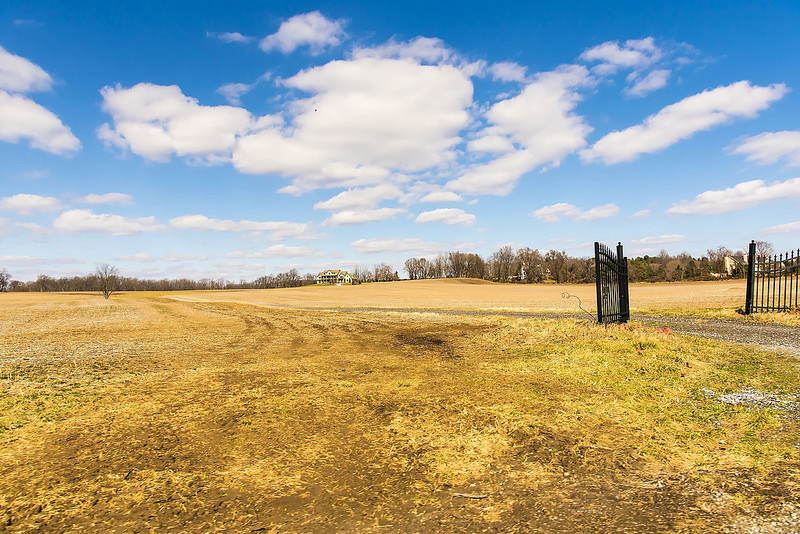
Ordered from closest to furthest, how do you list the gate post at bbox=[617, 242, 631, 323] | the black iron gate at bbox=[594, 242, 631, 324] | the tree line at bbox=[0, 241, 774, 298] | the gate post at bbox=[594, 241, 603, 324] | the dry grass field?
the dry grass field → the gate post at bbox=[594, 241, 603, 324] → the black iron gate at bbox=[594, 242, 631, 324] → the gate post at bbox=[617, 242, 631, 323] → the tree line at bbox=[0, 241, 774, 298]

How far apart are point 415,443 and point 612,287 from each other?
35.5 ft

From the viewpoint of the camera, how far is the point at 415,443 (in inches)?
199

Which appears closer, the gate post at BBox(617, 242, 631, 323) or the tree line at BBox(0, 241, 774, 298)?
the gate post at BBox(617, 242, 631, 323)

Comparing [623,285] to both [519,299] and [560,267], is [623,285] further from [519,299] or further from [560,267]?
[560,267]

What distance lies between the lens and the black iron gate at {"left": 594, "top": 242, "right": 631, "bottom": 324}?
12.3m

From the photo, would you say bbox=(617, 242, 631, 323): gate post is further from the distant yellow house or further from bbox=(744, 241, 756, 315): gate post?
the distant yellow house

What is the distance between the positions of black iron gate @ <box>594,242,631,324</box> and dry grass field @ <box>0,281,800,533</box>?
258cm

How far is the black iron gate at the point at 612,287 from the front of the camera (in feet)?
40.5

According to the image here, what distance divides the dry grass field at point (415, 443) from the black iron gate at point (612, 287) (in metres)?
2.58

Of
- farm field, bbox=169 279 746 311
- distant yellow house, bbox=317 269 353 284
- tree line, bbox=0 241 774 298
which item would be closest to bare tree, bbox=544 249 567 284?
tree line, bbox=0 241 774 298

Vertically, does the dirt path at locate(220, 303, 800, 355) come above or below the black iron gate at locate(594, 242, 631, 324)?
below

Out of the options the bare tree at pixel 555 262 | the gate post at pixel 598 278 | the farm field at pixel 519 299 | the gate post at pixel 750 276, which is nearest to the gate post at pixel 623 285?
the gate post at pixel 598 278

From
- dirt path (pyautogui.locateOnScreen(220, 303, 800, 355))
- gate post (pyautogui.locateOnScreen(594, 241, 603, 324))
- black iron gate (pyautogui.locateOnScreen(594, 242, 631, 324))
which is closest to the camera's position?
dirt path (pyautogui.locateOnScreen(220, 303, 800, 355))

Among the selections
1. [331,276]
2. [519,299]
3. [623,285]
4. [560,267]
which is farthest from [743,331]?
[331,276]
